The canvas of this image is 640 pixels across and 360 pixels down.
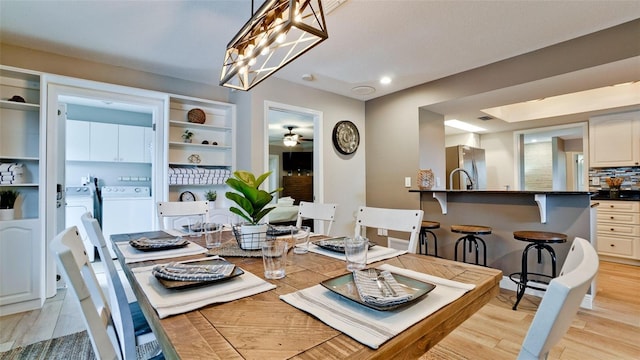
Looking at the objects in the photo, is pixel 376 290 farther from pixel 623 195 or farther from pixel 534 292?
pixel 623 195

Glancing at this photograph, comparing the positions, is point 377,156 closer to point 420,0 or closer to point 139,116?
point 420,0

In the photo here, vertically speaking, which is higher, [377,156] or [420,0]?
[420,0]

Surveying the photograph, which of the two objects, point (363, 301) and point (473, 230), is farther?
point (473, 230)

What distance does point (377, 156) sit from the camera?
163 inches

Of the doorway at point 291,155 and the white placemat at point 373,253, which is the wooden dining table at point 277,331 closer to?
the white placemat at point 373,253

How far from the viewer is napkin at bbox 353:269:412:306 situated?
75 centimetres

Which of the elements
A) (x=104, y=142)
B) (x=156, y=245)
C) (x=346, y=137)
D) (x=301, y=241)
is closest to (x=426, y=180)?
(x=346, y=137)

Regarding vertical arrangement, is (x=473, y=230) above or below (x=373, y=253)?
below

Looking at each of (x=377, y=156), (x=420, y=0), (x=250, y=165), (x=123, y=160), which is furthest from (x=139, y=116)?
(x=420, y=0)

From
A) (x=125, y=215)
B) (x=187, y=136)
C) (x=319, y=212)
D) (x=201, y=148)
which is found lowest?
(x=125, y=215)

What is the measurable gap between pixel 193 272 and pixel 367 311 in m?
0.61

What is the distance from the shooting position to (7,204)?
260cm

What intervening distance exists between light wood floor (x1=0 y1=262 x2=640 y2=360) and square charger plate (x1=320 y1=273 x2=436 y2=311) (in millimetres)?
1254

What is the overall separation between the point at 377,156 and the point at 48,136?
11.9 ft
